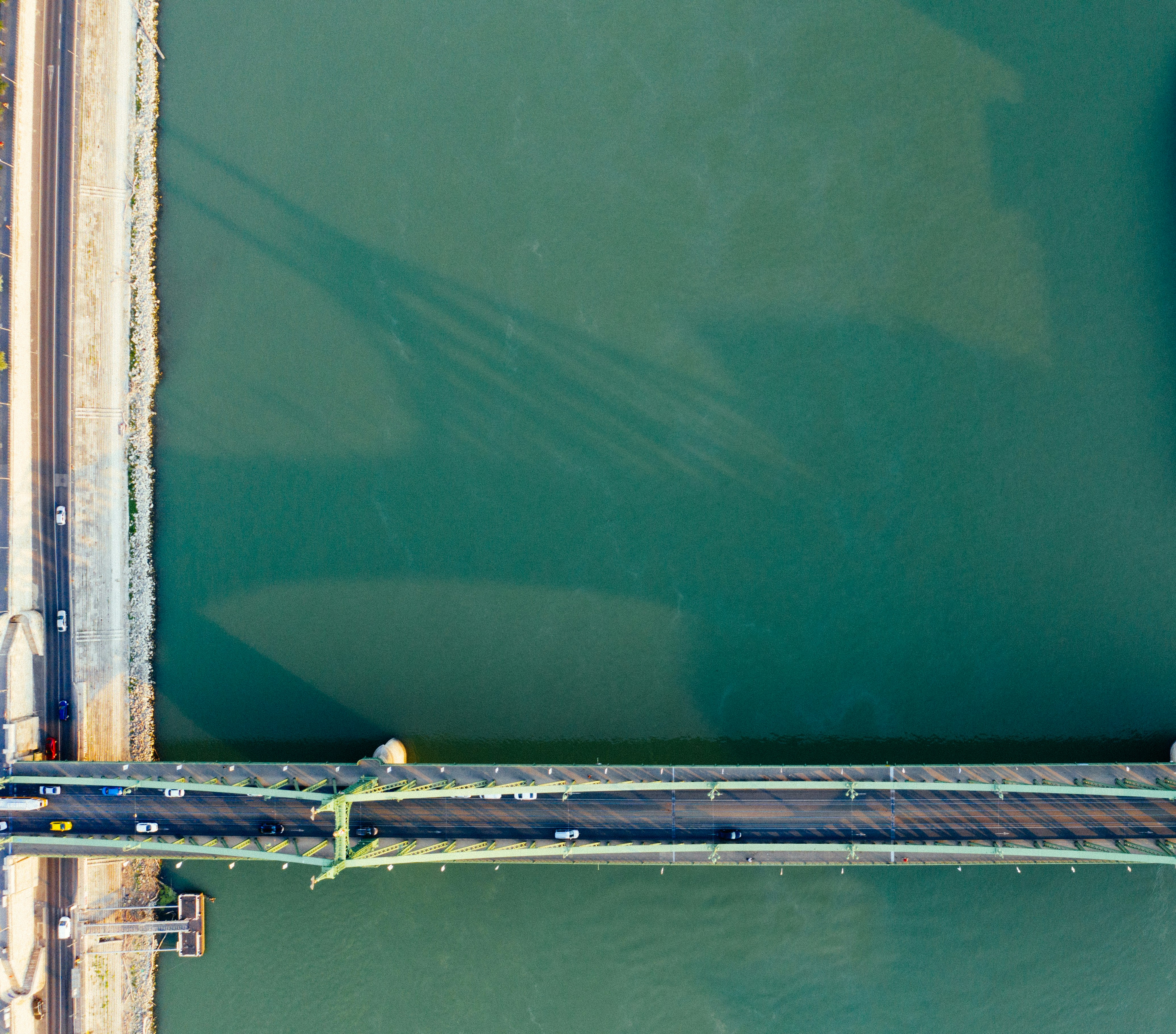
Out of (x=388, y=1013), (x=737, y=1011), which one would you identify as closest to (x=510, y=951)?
(x=388, y=1013)

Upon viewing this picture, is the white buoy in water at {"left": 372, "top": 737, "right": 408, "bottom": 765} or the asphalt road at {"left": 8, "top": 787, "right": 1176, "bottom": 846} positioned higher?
the white buoy in water at {"left": 372, "top": 737, "right": 408, "bottom": 765}

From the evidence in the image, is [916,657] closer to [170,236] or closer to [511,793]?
[511,793]

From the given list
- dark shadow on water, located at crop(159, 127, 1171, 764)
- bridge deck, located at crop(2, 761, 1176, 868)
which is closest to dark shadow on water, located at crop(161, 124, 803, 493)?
dark shadow on water, located at crop(159, 127, 1171, 764)

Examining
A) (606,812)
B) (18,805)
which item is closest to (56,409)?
(18,805)

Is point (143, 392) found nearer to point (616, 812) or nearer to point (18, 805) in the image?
point (18, 805)

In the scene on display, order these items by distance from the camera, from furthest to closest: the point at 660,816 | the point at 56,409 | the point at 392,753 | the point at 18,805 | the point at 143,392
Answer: the point at 143,392 → the point at 56,409 → the point at 392,753 → the point at 660,816 → the point at 18,805

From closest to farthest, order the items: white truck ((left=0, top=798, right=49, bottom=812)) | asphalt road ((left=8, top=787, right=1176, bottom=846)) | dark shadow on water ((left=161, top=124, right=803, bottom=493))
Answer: white truck ((left=0, top=798, right=49, bottom=812)), asphalt road ((left=8, top=787, right=1176, bottom=846)), dark shadow on water ((left=161, top=124, right=803, bottom=493))

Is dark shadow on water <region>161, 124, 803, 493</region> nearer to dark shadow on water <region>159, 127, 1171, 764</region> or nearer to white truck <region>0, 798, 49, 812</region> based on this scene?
dark shadow on water <region>159, 127, 1171, 764</region>
